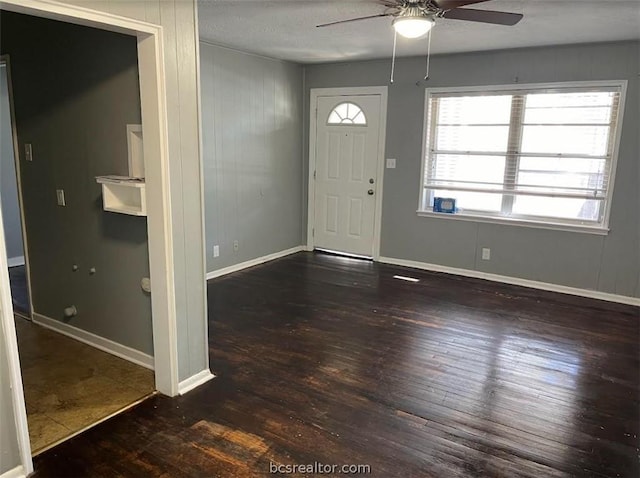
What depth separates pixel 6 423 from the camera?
1.93 m

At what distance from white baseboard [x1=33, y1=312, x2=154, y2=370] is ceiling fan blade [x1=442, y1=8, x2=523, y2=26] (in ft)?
9.41

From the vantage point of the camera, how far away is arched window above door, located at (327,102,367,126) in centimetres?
572

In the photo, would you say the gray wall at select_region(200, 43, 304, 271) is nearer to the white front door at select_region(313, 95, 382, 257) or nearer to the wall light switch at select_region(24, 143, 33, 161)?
the white front door at select_region(313, 95, 382, 257)

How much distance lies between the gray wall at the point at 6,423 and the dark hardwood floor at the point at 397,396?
0.46ft

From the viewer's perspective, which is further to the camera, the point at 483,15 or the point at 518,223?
the point at 518,223

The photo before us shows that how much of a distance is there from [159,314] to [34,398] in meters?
0.85

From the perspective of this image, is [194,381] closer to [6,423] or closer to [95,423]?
[95,423]

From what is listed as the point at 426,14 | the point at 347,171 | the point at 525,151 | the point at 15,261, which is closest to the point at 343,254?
the point at 347,171

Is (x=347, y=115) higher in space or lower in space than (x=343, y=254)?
higher

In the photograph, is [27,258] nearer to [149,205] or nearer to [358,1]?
[149,205]

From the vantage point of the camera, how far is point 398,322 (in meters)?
3.90

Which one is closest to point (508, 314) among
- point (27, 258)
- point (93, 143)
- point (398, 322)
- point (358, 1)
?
point (398, 322)

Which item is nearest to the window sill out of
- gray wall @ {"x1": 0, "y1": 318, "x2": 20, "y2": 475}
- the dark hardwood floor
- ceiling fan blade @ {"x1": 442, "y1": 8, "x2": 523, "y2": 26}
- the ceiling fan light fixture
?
the dark hardwood floor

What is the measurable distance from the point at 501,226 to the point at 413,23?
112 inches
